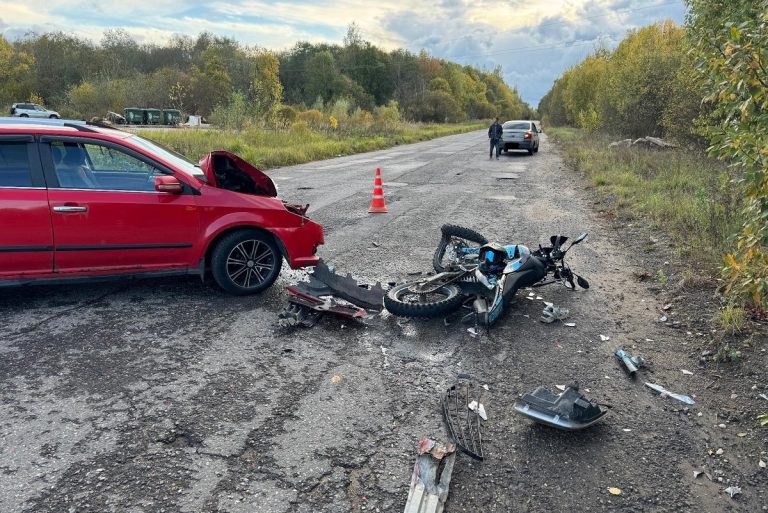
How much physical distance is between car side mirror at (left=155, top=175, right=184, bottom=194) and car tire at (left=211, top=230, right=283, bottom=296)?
26.3 inches

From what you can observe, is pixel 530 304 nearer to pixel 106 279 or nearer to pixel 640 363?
pixel 640 363

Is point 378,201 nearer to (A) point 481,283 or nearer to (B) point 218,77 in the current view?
(A) point 481,283

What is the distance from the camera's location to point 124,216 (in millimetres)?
5184

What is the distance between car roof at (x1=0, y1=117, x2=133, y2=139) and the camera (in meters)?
5.05

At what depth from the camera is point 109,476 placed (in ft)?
9.45

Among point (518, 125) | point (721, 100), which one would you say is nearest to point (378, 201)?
point (721, 100)

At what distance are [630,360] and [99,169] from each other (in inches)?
203

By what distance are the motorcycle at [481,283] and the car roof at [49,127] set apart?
130 inches

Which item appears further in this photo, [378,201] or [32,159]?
[378,201]

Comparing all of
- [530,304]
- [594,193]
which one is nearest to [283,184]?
[594,193]

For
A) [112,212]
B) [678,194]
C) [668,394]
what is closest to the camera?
[668,394]

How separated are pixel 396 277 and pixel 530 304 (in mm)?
1621

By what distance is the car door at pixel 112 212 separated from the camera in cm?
507

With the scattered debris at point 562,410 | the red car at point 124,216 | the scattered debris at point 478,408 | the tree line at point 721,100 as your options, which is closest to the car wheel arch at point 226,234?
the red car at point 124,216
